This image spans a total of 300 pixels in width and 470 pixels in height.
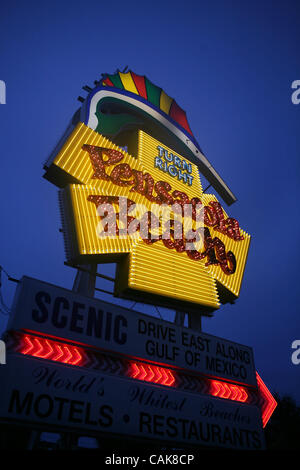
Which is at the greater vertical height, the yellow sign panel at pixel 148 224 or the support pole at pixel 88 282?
the yellow sign panel at pixel 148 224

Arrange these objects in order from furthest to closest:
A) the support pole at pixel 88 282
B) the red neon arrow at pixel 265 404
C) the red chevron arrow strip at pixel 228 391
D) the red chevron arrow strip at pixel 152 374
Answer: the red neon arrow at pixel 265 404 → the support pole at pixel 88 282 → the red chevron arrow strip at pixel 228 391 → the red chevron arrow strip at pixel 152 374

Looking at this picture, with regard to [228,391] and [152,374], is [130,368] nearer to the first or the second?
[152,374]

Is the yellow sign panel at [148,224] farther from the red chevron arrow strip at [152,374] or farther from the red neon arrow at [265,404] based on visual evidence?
the red neon arrow at [265,404]

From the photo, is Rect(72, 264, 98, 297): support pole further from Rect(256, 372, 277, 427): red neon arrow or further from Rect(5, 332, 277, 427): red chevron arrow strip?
Rect(256, 372, 277, 427): red neon arrow

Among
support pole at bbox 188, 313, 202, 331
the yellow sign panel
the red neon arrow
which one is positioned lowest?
the red neon arrow

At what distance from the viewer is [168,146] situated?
12945 millimetres

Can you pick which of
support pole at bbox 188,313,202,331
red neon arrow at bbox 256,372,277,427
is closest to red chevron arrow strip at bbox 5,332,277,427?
red neon arrow at bbox 256,372,277,427

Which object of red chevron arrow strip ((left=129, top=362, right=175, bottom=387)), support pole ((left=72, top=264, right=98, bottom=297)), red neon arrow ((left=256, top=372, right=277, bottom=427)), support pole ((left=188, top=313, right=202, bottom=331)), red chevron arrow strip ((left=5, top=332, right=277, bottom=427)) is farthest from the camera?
support pole ((left=188, top=313, right=202, bottom=331))

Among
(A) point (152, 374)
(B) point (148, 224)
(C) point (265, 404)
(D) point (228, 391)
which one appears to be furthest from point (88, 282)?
(C) point (265, 404)

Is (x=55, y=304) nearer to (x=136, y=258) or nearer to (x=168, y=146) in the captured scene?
(x=136, y=258)

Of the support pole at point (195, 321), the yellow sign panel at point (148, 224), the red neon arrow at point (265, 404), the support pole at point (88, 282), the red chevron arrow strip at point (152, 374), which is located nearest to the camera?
the red chevron arrow strip at point (152, 374)

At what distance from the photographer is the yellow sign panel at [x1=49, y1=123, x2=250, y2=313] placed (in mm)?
7910

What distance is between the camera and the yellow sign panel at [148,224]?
7.91 metres

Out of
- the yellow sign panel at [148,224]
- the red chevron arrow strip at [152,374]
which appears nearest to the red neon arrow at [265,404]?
the yellow sign panel at [148,224]
